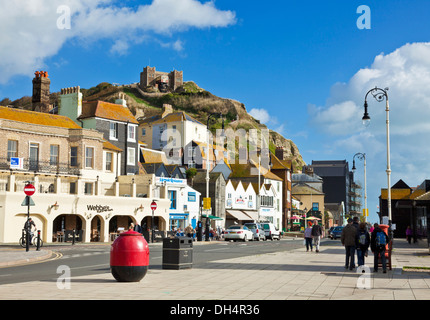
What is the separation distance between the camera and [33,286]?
12.8 metres

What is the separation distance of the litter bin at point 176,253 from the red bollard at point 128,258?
12.5 feet

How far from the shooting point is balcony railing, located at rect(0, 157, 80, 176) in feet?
141

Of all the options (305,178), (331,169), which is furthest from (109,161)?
(331,169)

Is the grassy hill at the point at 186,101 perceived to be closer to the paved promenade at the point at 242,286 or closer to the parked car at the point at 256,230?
the parked car at the point at 256,230

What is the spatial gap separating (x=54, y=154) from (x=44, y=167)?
1768 mm

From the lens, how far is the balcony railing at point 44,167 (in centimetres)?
4288

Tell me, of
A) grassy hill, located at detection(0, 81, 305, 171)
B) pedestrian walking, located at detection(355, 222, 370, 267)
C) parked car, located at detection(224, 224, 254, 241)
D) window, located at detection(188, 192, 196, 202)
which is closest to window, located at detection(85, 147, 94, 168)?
parked car, located at detection(224, 224, 254, 241)

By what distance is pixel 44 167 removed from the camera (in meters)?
45.3

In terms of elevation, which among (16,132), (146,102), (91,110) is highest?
(146,102)

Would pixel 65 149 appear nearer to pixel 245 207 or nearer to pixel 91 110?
pixel 91 110

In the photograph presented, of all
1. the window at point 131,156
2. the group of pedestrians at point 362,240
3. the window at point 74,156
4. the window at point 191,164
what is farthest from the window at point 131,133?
the group of pedestrians at point 362,240
